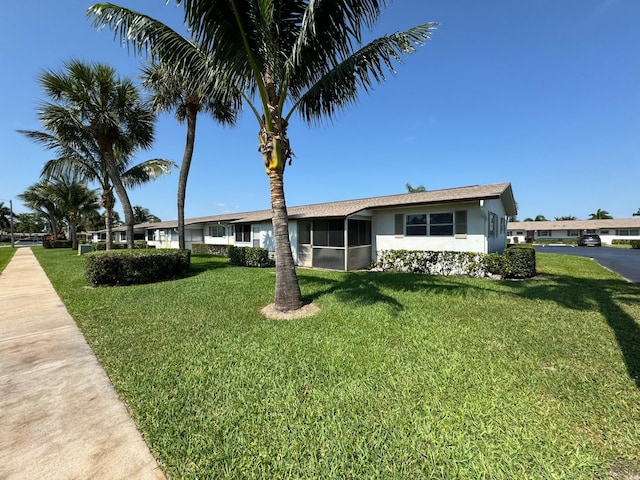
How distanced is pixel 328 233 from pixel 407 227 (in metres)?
4.03

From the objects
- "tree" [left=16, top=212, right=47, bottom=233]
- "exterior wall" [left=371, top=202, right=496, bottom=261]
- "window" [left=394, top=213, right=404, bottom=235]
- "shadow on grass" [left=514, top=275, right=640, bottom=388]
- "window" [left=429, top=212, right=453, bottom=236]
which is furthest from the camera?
"tree" [left=16, top=212, right=47, bottom=233]

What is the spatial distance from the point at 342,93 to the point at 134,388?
7.27 metres

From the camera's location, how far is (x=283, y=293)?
256 inches

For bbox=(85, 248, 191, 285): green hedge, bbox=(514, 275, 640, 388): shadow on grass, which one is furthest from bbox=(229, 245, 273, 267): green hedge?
bbox=(514, 275, 640, 388): shadow on grass

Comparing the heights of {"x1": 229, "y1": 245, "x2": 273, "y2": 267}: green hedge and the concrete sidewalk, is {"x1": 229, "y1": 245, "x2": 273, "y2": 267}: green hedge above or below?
above

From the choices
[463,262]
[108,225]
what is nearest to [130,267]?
[108,225]

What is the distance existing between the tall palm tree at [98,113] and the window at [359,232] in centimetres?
1059

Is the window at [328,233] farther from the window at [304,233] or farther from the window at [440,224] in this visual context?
the window at [440,224]

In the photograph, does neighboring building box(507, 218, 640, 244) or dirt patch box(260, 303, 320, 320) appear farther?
neighboring building box(507, 218, 640, 244)

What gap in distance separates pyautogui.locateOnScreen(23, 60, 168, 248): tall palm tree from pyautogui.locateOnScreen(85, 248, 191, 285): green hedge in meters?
3.31

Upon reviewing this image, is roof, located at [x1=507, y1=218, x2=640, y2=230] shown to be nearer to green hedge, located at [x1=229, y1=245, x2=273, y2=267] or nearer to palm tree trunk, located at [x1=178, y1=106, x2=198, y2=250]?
green hedge, located at [x1=229, y1=245, x2=273, y2=267]

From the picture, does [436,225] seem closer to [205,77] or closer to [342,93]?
[342,93]

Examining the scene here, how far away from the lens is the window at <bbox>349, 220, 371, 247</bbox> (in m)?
13.8

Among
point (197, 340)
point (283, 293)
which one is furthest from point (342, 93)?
point (197, 340)
